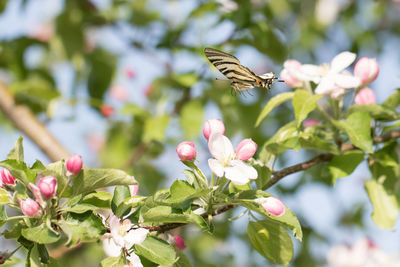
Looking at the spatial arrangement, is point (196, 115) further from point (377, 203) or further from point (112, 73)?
point (377, 203)

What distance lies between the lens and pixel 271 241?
1.25 metres

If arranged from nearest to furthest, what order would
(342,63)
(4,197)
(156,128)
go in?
(4,197), (342,63), (156,128)

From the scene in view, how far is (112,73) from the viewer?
2.67 meters

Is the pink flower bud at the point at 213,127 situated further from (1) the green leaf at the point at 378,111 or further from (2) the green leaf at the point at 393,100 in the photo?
(2) the green leaf at the point at 393,100

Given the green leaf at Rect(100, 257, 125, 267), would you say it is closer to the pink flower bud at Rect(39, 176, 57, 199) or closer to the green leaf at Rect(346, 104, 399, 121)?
the pink flower bud at Rect(39, 176, 57, 199)

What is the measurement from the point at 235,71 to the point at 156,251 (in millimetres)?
465

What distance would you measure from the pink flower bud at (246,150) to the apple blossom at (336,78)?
14.9 inches

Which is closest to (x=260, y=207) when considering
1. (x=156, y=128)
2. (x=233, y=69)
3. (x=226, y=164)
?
(x=226, y=164)

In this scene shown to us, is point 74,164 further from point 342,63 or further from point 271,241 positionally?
point 342,63

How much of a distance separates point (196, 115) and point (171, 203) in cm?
118

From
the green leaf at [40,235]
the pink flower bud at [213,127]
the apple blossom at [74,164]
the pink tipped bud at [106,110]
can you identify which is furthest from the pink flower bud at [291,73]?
the pink tipped bud at [106,110]

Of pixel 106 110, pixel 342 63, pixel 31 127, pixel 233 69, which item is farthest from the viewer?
pixel 106 110

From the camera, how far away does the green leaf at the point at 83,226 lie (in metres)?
1.00

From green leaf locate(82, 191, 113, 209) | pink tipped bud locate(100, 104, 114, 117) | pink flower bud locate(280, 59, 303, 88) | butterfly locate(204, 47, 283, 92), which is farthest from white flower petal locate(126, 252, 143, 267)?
pink tipped bud locate(100, 104, 114, 117)
